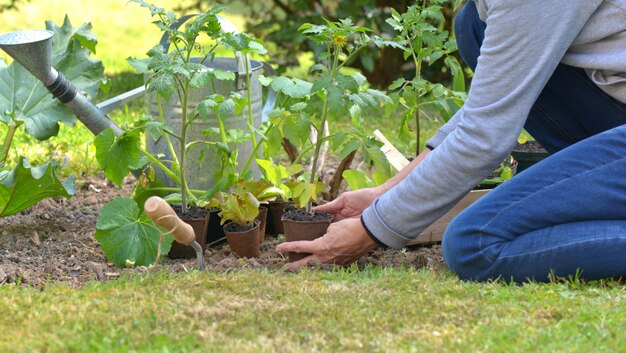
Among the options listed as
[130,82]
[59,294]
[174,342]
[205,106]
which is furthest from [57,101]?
[130,82]

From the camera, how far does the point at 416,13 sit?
9.67 ft

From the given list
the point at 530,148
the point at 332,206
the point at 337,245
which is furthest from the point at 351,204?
the point at 530,148

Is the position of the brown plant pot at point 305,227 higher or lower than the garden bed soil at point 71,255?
higher

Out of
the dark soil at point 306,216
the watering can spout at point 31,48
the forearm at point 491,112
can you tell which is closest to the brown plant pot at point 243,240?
the dark soil at point 306,216

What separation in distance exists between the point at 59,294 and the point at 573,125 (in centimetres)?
147

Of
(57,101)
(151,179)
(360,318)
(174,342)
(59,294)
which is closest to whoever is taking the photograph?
(174,342)

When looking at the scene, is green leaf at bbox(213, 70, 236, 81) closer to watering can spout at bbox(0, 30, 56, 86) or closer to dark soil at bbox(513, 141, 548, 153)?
watering can spout at bbox(0, 30, 56, 86)

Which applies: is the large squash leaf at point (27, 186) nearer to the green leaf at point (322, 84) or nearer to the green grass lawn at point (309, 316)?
the green grass lawn at point (309, 316)

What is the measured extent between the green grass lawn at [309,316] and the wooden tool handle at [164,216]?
116mm

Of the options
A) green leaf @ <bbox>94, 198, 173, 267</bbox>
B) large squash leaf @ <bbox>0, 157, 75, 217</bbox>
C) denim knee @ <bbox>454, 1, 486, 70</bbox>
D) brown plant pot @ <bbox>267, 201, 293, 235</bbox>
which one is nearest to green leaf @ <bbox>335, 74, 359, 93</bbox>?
denim knee @ <bbox>454, 1, 486, 70</bbox>

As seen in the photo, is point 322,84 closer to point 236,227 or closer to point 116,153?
point 236,227

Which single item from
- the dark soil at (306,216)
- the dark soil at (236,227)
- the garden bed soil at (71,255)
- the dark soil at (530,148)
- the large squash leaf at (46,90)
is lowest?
the garden bed soil at (71,255)

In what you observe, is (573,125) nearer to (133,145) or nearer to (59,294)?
(133,145)

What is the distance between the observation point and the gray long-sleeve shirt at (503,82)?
220cm
